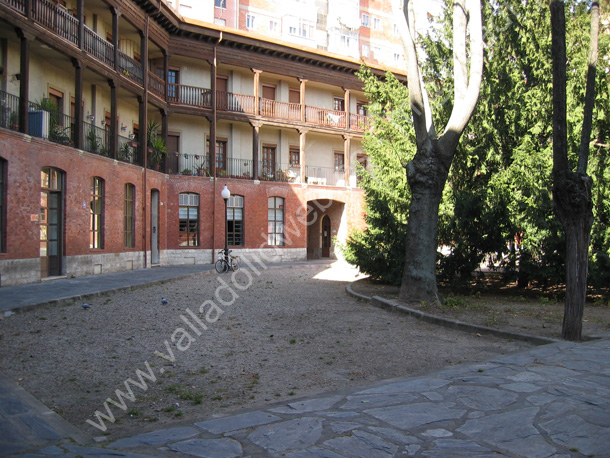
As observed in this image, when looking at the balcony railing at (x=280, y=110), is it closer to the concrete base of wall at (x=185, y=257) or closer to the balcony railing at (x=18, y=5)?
the concrete base of wall at (x=185, y=257)

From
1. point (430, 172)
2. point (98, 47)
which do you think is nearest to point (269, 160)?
point (98, 47)

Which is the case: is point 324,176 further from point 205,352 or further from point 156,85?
point 205,352

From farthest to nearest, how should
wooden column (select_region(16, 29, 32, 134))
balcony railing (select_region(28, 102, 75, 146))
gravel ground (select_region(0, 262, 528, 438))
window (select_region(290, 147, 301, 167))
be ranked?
window (select_region(290, 147, 301, 167)) < balcony railing (select_region(28, 102, 75, 146)) < wooden column (select_region(16, 29, 32, 134)) < gravel ground (select_region(0, 262, 528, 438))

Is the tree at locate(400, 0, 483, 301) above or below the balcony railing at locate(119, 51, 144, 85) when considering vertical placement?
below

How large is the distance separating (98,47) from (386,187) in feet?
39.2

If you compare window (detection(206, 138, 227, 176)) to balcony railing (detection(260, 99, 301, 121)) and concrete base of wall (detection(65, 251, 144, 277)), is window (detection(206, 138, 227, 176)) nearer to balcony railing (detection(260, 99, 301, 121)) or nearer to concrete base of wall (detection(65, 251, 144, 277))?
balcony railing (detection(260, 99, 301, 121))

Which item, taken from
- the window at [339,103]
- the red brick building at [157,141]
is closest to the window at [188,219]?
the red brick building at [157,141]

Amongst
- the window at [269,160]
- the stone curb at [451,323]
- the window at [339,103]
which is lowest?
the stone curb at [451,323]

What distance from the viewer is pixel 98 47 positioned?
1861cm

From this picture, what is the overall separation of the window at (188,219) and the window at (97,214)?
20.3 feet

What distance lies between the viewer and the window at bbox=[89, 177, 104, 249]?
1752 centimetres

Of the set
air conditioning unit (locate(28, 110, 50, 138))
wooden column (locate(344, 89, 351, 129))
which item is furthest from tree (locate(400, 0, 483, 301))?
wooden column (locate(344, 89, 351, 129))

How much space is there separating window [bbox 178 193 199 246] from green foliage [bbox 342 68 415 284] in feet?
36.8

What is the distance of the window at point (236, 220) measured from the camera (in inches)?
1011
